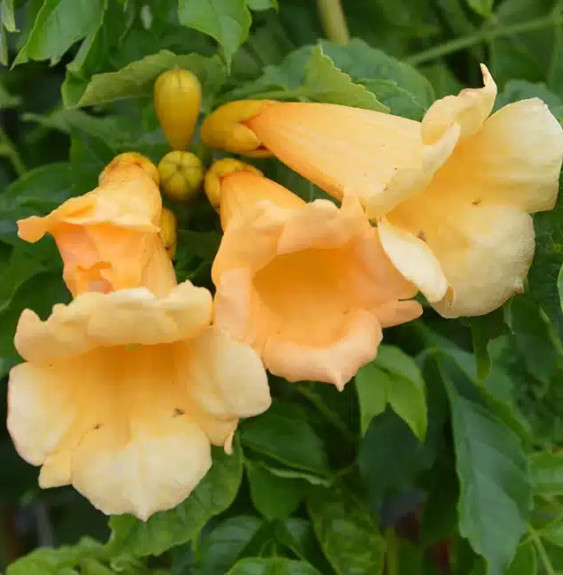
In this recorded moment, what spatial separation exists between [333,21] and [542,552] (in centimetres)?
62

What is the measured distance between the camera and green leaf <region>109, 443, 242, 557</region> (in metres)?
0.79

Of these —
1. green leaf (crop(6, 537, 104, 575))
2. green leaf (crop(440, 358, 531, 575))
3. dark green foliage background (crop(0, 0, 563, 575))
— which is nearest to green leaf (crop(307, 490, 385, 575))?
dark green foliage background (crop(0, 0, 563, 575))

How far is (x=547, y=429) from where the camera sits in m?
1.05

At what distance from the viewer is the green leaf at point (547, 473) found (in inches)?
35.6

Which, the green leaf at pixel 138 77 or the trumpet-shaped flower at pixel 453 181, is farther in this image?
the green leaf at pixel 138 77

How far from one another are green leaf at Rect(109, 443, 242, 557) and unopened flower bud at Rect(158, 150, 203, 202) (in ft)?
0.88

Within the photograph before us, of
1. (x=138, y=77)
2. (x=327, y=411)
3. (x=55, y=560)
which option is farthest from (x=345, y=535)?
(x=138, y=77)

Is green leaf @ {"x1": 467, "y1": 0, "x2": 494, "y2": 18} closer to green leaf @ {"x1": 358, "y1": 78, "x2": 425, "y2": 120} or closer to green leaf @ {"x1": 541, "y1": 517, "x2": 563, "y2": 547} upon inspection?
green leaf @ {"x1": 358, "y1": 78, "x2": 425, "y2": 120}

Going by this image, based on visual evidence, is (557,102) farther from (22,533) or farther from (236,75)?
(22,533)

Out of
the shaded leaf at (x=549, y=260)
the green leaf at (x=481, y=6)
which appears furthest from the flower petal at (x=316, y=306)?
the green leaf at (x=481, y=6)

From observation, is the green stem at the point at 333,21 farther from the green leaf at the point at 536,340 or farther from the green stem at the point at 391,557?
the green stem at the point at 391,557

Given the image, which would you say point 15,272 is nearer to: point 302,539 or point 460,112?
point 302,539

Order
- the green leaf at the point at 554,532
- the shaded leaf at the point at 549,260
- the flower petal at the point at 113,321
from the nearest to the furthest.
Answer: the flower petal at the point at 113,321, the shaded leaf at the point at 549,260, the green leaf at the point at 554,532

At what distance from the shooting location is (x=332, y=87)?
2.39 feet
